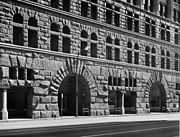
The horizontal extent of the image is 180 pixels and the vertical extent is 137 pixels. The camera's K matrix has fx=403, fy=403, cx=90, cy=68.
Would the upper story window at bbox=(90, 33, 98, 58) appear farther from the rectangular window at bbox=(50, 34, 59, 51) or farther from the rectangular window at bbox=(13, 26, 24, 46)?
the rectangular window at bbox=(13, 26, 24, 46)

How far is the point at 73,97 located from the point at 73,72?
4393mm

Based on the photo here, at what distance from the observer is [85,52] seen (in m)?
48.6

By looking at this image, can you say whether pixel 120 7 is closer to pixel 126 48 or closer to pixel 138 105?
pixel 126 48

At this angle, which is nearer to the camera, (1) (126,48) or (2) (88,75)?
(2) (88,75)

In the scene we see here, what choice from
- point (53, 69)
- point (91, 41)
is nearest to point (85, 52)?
point (91, 41)

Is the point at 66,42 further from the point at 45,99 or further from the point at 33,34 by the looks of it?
the point at 45,99

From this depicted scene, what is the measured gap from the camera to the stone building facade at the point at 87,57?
133 ft

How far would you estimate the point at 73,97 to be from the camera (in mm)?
49281

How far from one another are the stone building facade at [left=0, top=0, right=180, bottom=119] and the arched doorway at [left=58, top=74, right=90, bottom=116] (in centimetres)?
12

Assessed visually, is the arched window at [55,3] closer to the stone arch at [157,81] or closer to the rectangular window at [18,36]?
the rectangular window at [18,36]

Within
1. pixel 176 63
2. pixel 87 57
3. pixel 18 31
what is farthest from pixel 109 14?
pixel 176 63

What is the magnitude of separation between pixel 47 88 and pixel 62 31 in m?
7.05

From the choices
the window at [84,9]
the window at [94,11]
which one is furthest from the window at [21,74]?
the window at [94,11]

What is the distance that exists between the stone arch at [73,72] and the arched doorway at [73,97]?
66cm
